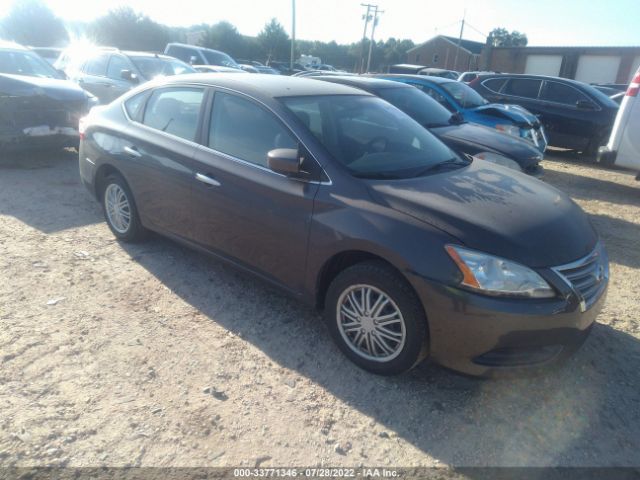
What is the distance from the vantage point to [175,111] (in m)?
4.04

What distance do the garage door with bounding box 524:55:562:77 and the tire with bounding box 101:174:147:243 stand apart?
3940cm

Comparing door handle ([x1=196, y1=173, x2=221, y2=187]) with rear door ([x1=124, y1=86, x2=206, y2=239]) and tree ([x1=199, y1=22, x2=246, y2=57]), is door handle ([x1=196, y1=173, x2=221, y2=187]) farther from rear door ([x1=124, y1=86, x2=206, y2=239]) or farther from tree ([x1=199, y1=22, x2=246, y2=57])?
tree ([x1=199, y1=22, x2=246, y2=57])

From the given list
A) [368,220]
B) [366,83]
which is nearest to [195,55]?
→ [366,83]

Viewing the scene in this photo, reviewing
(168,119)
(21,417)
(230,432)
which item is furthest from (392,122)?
(21,417)

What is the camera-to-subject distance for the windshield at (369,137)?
3.22 m

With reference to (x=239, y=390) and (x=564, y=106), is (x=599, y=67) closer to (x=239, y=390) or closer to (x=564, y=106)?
(x=564, y=106)

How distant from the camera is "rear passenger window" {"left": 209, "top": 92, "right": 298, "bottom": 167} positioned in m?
3.33

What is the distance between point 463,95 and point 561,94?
314cm

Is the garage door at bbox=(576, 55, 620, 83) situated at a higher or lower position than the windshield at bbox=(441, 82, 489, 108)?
higher

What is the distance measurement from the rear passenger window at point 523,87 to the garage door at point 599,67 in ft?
96.3

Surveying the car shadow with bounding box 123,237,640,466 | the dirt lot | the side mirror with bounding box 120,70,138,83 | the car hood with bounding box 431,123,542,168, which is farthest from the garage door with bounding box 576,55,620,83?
the car shadow with bounding box 123,237,640,466

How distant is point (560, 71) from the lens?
1422 inches

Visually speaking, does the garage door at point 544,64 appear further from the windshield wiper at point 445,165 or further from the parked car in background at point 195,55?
the windshield wiper at point 445,165

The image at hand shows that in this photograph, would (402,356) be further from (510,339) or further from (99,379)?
(99,379)
